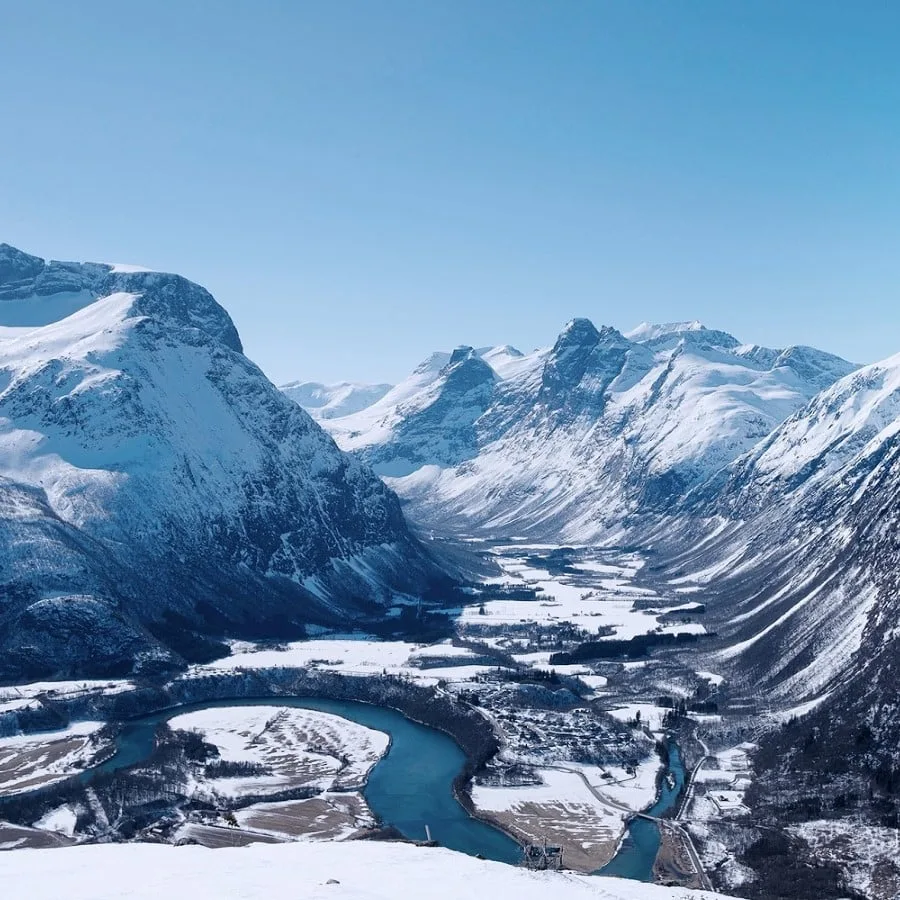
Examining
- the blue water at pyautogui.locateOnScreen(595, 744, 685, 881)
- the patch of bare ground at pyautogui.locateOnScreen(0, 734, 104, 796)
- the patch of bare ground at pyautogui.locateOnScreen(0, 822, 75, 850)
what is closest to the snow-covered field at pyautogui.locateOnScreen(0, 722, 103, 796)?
the patch of bare ground at pyautogui.locateOnScreen(0, 734, 104, 796)

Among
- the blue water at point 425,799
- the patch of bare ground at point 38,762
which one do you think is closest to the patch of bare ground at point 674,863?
the blue water at point 425,799

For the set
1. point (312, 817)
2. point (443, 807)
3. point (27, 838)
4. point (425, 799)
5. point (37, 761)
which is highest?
point (443, 807)

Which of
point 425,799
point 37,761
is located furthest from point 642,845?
point 37,761

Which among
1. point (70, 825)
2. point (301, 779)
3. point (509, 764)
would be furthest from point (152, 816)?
point (509, 764)

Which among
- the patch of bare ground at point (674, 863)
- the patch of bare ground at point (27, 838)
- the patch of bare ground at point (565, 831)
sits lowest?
the patch of bare ground at point (27, 838)

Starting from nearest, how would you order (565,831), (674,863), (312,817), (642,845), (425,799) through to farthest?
(674,863) → (642,845) → (565,831) → (312,817) → (425,799)

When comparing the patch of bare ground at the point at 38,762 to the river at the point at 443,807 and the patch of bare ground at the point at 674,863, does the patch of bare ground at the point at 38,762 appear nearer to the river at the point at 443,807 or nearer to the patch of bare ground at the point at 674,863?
the river at the point at 443,807

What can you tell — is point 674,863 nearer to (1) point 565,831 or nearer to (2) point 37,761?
(1) point 565,831
